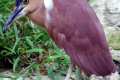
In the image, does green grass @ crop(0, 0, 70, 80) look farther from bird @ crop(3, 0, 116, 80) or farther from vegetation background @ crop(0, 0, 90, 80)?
bird @ crop(3, 0, 116, 80)

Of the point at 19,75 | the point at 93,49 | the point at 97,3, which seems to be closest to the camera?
the point at 93,49

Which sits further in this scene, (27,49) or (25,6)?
(27,49)

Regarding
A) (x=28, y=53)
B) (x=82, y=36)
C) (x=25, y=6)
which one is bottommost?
(x=28, y=53)

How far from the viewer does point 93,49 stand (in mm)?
2152

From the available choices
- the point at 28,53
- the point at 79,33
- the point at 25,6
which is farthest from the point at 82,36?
the point at 28,53

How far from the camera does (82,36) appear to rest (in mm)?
2146

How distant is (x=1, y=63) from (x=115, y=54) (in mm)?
1189

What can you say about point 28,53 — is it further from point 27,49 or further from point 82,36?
point 82,36

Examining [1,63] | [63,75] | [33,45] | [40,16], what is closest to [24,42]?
[33,45]

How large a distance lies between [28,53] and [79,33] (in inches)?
37.3

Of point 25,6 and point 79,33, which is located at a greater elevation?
point 25,6

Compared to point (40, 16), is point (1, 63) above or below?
below

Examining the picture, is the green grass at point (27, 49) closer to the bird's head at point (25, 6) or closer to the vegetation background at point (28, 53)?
the vegetation background at point (28, 53)

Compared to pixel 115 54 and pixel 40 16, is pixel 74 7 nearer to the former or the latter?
pixel 40 16
